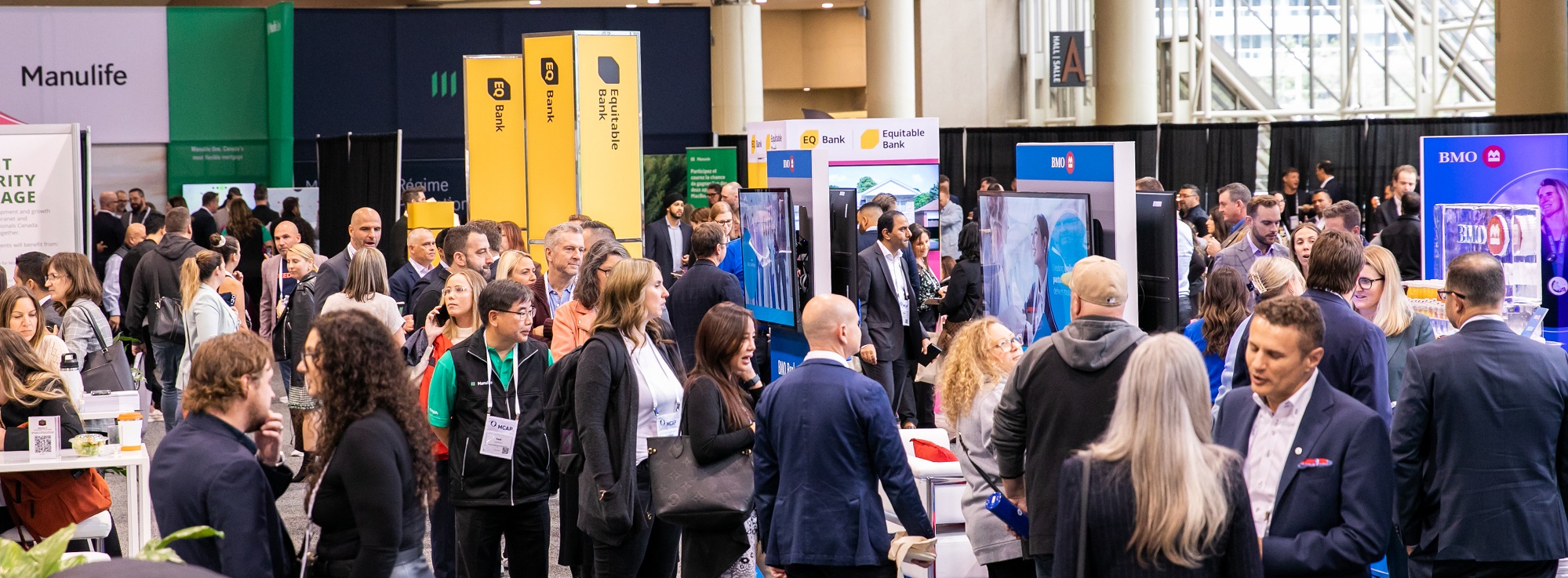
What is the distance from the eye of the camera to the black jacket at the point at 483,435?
13.3 feet

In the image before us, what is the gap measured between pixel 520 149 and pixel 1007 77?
10456 millimetres

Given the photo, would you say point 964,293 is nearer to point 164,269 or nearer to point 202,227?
point 164,269

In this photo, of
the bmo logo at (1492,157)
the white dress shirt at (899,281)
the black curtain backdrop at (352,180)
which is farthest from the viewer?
the black curtain backdrop at (352,180)

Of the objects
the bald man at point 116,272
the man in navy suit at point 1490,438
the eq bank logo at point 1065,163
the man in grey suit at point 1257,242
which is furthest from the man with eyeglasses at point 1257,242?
the bald man at point 116,272

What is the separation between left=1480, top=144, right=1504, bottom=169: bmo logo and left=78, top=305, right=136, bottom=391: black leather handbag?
18.6 feet

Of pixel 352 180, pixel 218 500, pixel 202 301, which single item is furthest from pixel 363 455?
pixel 352 180

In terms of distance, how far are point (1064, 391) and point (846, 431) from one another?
541 millimetres

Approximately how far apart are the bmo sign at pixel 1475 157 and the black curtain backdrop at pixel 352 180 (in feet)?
27.4

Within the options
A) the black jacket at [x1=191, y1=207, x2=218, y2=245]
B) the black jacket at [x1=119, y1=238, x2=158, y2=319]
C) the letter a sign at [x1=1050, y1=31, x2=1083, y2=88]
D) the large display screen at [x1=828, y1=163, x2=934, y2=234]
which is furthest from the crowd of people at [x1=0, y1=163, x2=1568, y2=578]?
the letter a sign at [x1=1050, y1=31, x2=1083, y2=88]

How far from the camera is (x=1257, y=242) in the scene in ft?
Answer: 23.5

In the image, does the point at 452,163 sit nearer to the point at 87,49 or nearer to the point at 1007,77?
the point at 87,49

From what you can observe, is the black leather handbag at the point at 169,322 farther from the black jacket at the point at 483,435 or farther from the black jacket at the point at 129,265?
the black jacket at the point at 483,435

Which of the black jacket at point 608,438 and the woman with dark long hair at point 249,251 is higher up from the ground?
the woman with dark long hair at point 249,251

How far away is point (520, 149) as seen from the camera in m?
9.23
